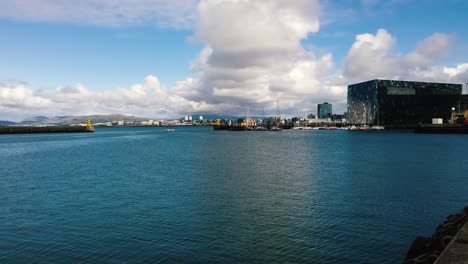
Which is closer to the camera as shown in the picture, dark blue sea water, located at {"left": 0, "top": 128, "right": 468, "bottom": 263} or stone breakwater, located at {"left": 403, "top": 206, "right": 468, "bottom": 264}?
stone breakwater, located at {"left": 403, "top": 206, "right": 468, "bottom": 264}

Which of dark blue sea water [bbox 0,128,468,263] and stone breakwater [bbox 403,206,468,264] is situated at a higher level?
stone breakwater [bbox 403,206,468,264]

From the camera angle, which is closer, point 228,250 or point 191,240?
point 228,250

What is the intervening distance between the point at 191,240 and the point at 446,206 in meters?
24.5

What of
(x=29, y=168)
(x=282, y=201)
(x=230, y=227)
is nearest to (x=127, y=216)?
(x=230, y=227)

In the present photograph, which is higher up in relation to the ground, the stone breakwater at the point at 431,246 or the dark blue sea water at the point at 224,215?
the stone breakwater at the point at 431,246

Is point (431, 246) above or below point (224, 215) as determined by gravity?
above

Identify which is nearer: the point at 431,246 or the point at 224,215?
the point at 431,246

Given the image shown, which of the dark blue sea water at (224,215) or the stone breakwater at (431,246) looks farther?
the dark blue sea water at (224,215)

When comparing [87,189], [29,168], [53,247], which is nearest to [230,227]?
[53,247]

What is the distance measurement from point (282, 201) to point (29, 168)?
171 feet

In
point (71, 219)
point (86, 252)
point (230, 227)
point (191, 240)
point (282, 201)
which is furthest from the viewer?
point (282, 201)

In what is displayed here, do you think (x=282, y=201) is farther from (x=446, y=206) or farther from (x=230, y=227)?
(x=446, y=206)

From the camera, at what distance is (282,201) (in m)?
34.8

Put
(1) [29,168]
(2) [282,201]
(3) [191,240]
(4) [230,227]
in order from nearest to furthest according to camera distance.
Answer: (3) [191,240]
(4) [230,227]
(2) [282,201]
(1) [29,168]
